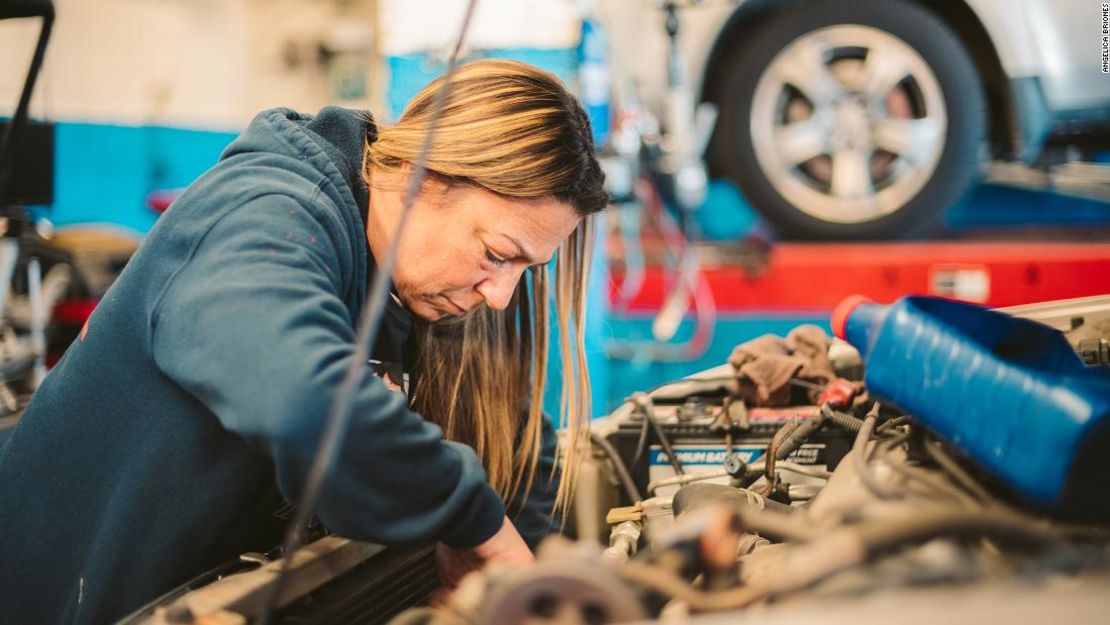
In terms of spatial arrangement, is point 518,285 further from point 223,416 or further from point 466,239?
point 223,416

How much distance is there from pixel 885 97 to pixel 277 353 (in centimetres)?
234

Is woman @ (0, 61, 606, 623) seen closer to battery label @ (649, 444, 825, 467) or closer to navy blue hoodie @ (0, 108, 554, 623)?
navy blue hoodie @ (0, 108, 554, 623)

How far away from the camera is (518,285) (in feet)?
3.99

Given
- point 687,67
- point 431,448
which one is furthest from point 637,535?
point 687,67

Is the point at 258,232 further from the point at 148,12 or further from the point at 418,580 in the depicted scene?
the point at 148,12

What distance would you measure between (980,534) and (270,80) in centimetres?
558

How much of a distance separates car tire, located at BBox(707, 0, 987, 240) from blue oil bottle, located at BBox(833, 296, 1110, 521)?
1.91 meters

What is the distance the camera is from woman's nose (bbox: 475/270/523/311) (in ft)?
3.27

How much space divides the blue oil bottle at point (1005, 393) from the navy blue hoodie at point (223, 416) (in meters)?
0.35

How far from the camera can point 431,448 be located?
2.32 ft

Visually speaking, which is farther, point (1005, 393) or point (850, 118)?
point (850, 118)

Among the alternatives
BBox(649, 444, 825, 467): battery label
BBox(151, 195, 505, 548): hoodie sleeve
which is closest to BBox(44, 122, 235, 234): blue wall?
BBox(649, 444, 825, 467): battery label

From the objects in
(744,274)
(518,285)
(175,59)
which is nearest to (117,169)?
(175,59)

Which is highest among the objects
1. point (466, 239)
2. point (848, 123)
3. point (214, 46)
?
point (214, 46)
